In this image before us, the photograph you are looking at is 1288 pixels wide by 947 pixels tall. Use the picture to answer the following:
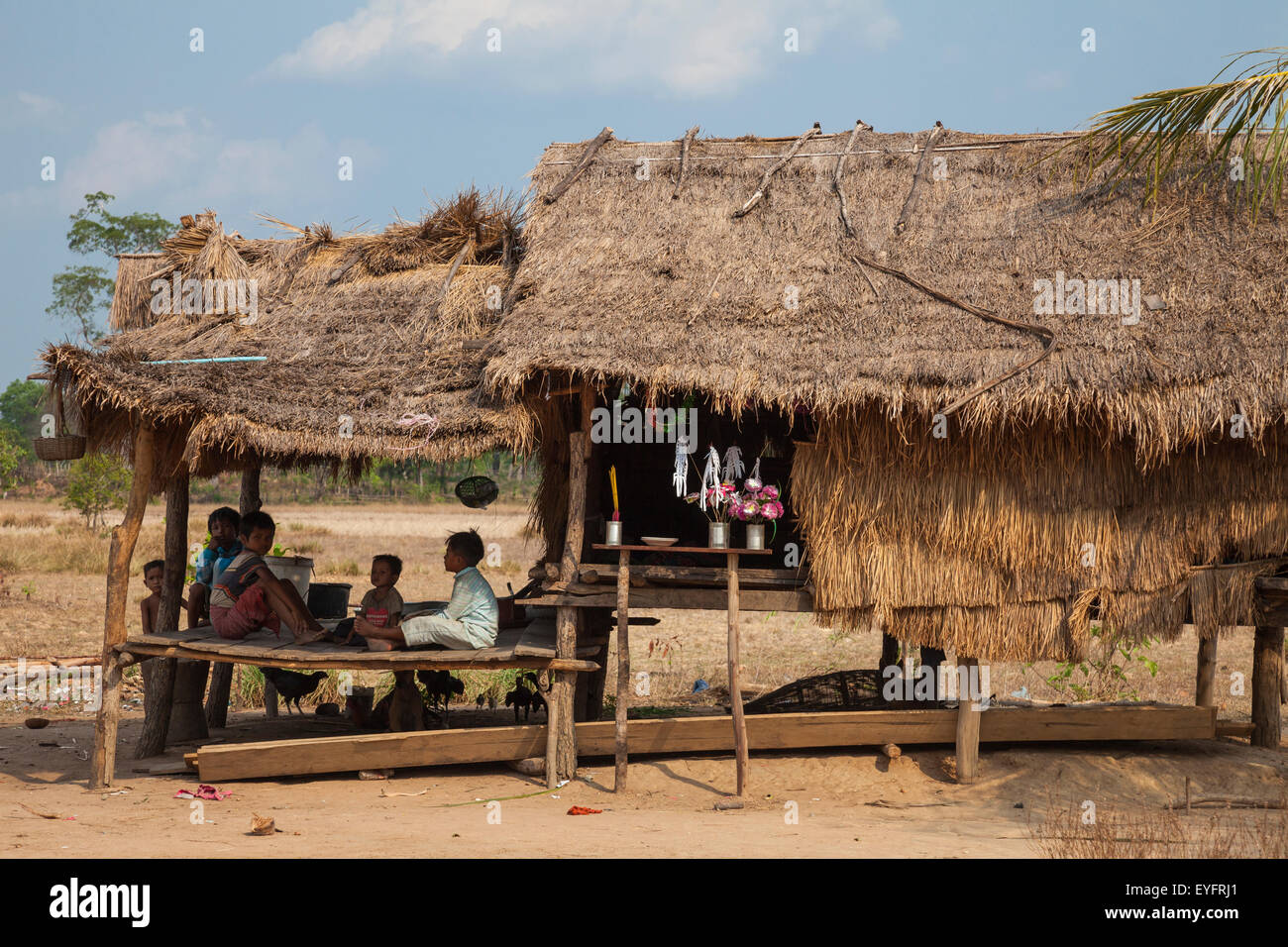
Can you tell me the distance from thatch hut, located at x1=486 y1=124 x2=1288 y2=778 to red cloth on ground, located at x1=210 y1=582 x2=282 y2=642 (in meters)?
2.47

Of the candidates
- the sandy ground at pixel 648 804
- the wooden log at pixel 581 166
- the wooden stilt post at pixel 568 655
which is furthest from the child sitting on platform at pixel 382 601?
the wooden log at pixel 581 166

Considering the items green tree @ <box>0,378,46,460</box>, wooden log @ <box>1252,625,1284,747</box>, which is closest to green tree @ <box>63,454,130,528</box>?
wooden log @ <box>1252,625,1284,747</box>

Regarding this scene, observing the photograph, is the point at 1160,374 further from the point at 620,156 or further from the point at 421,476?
the point at 421,476

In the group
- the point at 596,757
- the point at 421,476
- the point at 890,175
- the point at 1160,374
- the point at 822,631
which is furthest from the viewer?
the point at 421,476

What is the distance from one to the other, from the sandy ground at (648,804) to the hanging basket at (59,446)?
7.80 feet

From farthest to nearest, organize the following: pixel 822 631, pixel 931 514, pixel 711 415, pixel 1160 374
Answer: pixel 822 631 < pixel 711 415 < pixel 931 514 < pixel 1160 374

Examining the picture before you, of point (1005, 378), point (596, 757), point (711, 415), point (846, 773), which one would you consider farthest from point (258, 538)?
point (1005, 378)

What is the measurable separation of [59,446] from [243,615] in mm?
1812

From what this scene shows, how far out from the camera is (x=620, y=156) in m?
9.81

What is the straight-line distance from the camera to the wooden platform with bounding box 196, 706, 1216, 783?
310 inches

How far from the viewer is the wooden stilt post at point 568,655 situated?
7852 mm

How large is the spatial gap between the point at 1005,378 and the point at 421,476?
33961 mm

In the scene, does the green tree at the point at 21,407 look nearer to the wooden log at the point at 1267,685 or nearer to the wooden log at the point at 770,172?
the wooden log at the point at 770,172

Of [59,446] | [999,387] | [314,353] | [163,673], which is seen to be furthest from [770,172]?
[163,673]
